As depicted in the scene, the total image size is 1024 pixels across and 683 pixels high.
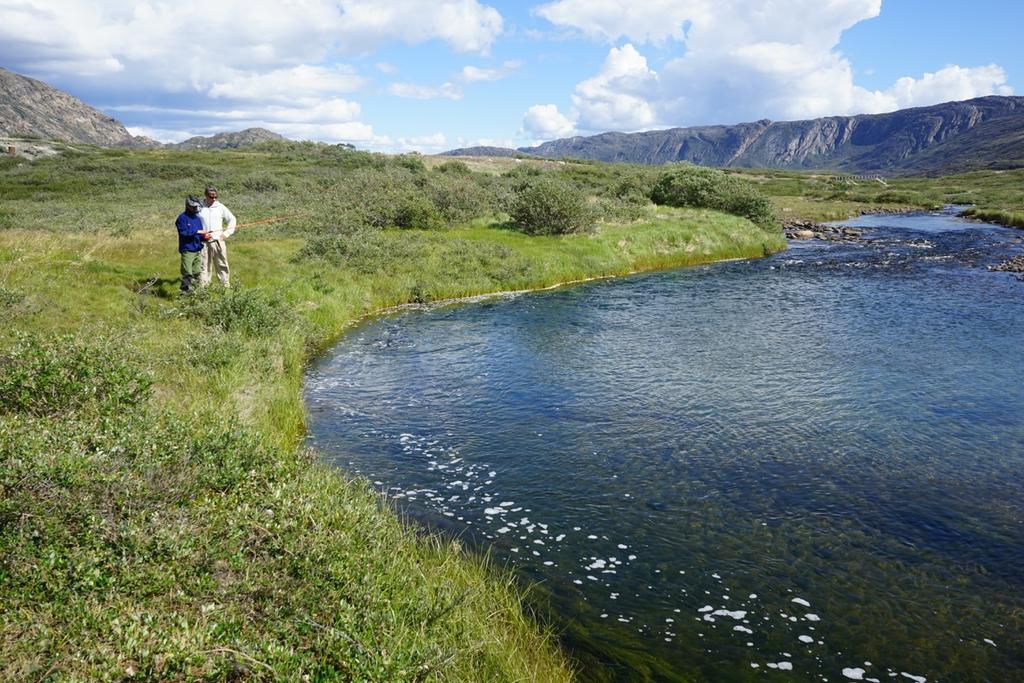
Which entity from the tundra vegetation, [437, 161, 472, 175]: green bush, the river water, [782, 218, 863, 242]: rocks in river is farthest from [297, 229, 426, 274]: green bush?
[782, 218, 863, 242]: rocks in river

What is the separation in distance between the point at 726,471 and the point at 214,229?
1959 cm

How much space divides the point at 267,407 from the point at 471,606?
9.53 metres

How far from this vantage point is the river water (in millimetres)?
9336

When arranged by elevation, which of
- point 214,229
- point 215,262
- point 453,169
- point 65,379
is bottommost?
point 65,379

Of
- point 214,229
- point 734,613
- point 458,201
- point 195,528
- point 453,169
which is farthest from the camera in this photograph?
point 453,169

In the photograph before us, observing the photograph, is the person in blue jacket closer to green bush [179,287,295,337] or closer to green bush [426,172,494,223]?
green bush [179,287,295,337]

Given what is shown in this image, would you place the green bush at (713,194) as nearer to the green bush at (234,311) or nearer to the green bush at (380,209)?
the green bush at (380,209)

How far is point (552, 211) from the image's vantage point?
4578 centimetres

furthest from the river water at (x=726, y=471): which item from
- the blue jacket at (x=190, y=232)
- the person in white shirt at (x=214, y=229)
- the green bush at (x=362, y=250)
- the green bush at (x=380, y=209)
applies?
the green bush at (x=380, y=209)

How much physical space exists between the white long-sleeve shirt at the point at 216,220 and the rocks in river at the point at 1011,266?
43771 millimetres

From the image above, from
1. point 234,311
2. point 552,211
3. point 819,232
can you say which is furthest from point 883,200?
point 234,311

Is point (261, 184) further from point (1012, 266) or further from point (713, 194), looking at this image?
point (1012, 266)

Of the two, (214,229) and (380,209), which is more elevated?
(380,209)

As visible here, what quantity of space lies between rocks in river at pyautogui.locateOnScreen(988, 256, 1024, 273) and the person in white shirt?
43831 millimetres
